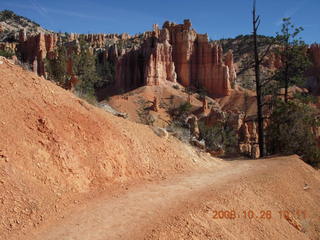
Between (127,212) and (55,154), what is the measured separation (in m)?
2.13

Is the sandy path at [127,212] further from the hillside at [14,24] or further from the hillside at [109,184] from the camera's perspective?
the hillside at [14,24]

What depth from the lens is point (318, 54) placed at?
6694cm

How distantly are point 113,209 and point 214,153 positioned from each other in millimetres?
10436

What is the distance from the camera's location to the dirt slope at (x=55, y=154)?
5.07 m

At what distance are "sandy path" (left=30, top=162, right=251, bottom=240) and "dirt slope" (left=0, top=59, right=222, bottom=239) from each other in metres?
0.45

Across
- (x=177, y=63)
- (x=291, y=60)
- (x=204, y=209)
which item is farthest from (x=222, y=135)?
(x=177, y=63)

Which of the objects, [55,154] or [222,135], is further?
[222,135]

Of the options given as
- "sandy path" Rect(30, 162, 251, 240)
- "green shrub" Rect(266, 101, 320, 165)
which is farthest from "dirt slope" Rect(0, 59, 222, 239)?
"green shrub" Rect(266, 101, 320, 165)

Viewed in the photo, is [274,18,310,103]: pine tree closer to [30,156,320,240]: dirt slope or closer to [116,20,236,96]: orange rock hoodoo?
[30,156,320,240]: dirt slope
